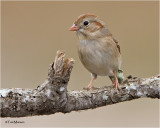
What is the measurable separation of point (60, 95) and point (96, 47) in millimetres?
1047

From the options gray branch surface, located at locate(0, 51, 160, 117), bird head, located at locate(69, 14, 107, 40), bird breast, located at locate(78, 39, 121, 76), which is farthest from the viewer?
bird head, located at locate(69, 14, 107, 40)

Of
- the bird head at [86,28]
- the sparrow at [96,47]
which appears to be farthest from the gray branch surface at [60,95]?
the bird head at [86,28]

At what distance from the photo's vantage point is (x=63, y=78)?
2941mm

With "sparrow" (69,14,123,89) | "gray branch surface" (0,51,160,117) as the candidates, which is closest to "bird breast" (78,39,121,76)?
"sparrow" (69,14,123,89)

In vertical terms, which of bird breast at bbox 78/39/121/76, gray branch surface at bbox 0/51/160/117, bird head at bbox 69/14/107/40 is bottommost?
gray branch surface at bbox 0/51/160/117

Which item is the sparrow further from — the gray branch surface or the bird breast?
the gray branch surface

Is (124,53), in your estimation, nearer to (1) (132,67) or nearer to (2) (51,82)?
(1) (132,67)

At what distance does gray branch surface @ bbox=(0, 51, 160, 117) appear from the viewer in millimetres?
2943

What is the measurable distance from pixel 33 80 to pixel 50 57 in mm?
687

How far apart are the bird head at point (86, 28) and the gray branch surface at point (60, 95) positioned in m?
0.82

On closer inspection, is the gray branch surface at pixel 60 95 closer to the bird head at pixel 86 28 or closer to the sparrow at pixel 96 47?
the sparrow at pixel 96 47

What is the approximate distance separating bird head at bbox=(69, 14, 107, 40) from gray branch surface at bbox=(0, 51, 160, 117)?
0.82m

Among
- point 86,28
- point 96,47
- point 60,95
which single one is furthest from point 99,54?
point 60,95

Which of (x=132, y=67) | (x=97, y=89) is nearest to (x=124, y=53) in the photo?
(x=132, y=67)
